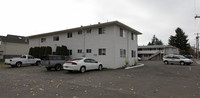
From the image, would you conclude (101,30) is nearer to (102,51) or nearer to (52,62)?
(102,51)

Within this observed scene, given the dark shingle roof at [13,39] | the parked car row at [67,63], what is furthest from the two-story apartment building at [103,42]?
the dark shingle roof at [13,39]

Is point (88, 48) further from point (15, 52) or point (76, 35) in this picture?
point (15, 52)

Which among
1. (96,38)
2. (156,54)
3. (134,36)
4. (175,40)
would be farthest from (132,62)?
(175,40)

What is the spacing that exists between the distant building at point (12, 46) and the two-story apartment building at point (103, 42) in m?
19.2

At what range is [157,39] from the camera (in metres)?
78.6

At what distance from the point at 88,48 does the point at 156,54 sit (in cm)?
3268

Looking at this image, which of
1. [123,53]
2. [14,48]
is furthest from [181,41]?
[14,48]

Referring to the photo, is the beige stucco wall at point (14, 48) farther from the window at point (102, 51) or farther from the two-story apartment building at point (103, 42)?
the window at point (102, 51)

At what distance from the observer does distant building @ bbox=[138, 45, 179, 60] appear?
1634 inches

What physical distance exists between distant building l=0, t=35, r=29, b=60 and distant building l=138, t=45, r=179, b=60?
133ft

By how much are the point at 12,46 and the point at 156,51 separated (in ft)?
154

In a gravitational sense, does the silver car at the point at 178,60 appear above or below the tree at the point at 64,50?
below

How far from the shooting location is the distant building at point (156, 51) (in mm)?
41500

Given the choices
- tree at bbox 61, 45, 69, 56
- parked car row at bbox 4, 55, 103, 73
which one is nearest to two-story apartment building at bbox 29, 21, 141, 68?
tree at bbox 61, 45, 69, 56
